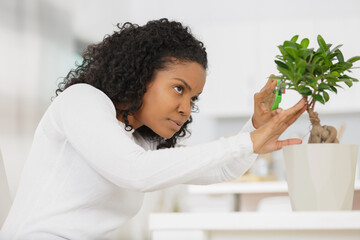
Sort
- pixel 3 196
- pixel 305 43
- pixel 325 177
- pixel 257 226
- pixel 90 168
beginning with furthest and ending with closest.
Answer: pixel 3 196, pixel 90 168, pixel 305 43, pixel 325 177, pixel 257 226

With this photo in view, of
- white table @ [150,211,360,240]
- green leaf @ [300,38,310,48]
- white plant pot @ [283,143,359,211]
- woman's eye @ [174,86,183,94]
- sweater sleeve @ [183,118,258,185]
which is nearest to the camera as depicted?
white table @ [150,211,360,240]

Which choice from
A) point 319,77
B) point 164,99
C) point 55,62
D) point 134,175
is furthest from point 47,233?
point 55,62

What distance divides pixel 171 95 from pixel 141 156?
291mm

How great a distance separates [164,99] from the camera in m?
1.21

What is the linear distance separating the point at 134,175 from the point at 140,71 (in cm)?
40

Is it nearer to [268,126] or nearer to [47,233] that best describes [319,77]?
[268,126]

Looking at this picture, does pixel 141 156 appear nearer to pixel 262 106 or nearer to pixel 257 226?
pixel 257 226

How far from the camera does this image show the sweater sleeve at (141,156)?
0.93 m

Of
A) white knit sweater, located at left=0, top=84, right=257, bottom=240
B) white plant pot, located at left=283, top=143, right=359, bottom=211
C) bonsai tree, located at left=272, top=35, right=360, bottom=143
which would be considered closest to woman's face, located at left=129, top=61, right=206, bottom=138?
white knit sweater, located at left=0, top=84, right=257, bottom=240

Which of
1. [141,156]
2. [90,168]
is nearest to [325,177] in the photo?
[141,156]

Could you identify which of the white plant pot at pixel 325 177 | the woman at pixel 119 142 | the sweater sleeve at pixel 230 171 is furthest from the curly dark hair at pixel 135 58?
the white plant pot at pixel 325 177

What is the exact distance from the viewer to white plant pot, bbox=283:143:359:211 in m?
0.92

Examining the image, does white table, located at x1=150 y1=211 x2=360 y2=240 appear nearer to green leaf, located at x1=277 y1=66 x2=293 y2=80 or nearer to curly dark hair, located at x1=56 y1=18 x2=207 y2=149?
green leaf, located at x1=277 y1=66 x2=293 y2=80

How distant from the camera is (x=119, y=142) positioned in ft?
3.15
